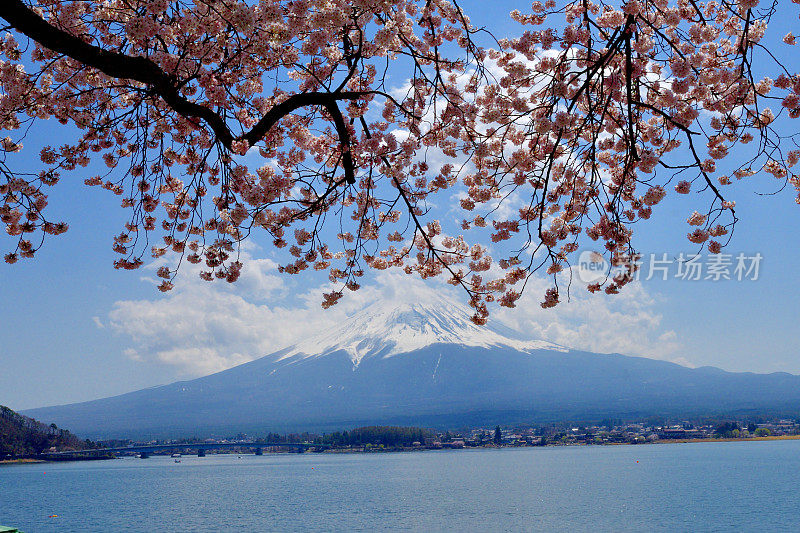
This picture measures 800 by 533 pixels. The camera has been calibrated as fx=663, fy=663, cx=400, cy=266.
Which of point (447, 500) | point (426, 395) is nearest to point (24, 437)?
point (447, 500)

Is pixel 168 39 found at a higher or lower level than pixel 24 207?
higher

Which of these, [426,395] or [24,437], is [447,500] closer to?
[24,437]

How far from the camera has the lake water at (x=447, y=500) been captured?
2734 centimetres

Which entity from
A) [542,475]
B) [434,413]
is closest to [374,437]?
[542,475]

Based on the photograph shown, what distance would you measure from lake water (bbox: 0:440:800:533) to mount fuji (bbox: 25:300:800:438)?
68039 millimetres

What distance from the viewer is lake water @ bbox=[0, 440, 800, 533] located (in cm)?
2734

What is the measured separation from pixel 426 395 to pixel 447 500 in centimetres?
13754

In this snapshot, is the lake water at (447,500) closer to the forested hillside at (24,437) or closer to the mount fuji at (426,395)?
the forested hillside at (24,437)

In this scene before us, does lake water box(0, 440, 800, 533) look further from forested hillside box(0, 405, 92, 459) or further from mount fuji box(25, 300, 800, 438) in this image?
mount fuji box(25, 300, 800, 438)

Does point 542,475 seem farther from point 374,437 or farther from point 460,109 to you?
point 460,109

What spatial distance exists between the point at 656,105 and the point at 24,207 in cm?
439

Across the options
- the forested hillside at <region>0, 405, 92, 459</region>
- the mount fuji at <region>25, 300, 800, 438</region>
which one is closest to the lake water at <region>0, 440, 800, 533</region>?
the forested hillside at <region>0, 405, 92, 459</region>

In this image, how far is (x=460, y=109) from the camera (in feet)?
14.5

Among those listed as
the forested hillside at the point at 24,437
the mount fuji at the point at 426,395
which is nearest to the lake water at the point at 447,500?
the forested hillside at the point at 24,437
